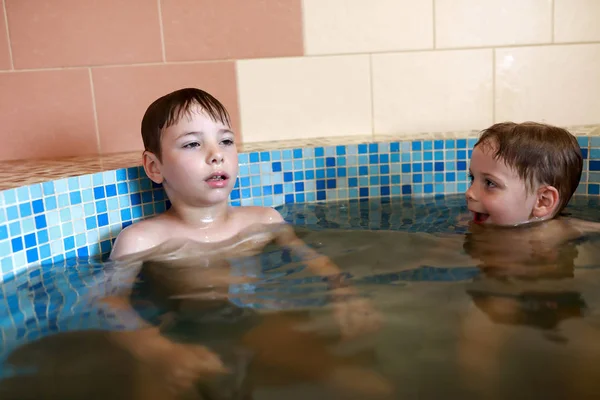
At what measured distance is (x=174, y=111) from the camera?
2.33 m

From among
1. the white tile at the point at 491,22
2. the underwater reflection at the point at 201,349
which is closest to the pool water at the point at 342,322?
the underwater reflection at the point at 201,349

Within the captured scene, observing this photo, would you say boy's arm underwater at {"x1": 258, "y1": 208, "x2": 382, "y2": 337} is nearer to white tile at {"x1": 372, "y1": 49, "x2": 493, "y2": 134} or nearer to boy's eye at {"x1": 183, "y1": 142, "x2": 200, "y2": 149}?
boy's eye at {"x1": 183, "y1": 142, "x2": 200, "y2": 149}

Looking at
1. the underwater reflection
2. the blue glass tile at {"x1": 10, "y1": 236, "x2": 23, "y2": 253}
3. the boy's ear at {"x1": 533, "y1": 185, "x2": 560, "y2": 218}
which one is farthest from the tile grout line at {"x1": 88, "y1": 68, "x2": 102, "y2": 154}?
the boy's ear at {"x1": 533, "y1": 185, "x2": 560, "y2": 218}

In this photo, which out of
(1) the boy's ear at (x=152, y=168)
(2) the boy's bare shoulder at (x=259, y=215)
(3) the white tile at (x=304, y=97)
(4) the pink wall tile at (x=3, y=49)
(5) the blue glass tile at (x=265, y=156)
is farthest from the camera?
(3) the white tile at (x=304, y=97)

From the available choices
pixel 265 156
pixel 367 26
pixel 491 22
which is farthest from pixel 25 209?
pixel 491 22

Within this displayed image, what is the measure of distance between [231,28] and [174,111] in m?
1.13

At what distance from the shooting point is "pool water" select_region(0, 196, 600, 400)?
4.34ft

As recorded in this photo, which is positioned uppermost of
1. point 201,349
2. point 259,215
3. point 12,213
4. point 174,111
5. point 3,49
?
point 3,49

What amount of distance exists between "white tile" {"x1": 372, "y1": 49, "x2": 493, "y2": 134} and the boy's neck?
136cm

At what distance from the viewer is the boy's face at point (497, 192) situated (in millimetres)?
2303

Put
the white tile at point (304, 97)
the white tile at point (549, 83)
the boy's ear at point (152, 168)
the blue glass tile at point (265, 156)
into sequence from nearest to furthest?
the boy's ear at point (152, 168), the blue glass tile at point (265, 156), the white tile at point (304, 97), the white tile at point (549, 83)

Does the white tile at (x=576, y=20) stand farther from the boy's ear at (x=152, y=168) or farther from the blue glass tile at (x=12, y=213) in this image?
the blue glass tile at (x=12, y=213)

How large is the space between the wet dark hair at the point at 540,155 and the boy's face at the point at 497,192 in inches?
1.1

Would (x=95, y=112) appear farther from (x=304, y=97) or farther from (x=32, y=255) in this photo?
(x=32, y=255)
